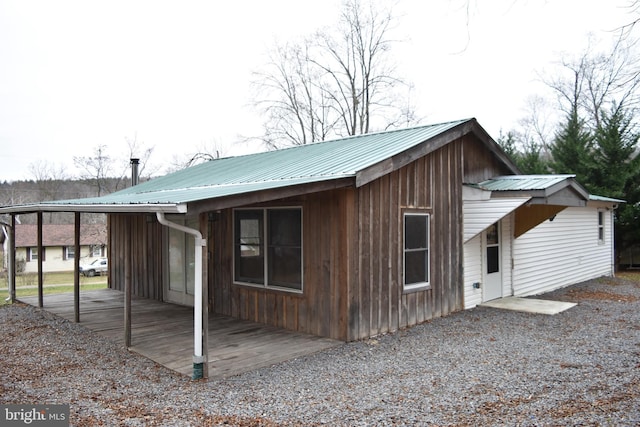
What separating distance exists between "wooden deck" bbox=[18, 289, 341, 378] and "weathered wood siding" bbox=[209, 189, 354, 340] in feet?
0.62

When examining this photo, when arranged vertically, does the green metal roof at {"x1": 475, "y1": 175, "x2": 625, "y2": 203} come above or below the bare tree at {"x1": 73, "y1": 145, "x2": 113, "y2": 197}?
below

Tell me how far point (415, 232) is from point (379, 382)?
3.21 metres

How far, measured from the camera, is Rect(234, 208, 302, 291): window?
6.86m

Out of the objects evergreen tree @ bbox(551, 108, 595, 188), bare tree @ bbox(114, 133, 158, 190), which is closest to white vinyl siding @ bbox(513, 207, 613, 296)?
evergreen tree @ bbox(551, 108, 595, 188)

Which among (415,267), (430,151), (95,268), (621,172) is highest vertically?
(621,172)

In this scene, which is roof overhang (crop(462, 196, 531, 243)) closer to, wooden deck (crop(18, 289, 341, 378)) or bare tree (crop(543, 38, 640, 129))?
wooden deck (crop(18, 289, 341, 378))

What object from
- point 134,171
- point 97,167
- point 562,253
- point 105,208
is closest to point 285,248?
point 105,208

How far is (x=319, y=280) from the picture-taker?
650 cm

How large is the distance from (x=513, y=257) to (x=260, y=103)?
18152 mm

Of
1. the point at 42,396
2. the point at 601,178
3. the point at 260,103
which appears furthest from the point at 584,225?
the point at 260,103

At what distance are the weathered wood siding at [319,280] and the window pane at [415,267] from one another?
1441mm

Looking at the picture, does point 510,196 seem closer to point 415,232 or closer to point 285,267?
point 415,232

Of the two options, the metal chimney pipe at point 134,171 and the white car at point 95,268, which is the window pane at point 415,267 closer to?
the metal chimney pipe at point 134,171

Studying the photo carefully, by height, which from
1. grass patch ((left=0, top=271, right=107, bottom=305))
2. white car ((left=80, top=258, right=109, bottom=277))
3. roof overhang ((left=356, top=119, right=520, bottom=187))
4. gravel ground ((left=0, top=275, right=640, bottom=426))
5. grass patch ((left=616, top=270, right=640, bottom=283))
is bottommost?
white car ((left=80, top=258, right=109, bottom=277))
